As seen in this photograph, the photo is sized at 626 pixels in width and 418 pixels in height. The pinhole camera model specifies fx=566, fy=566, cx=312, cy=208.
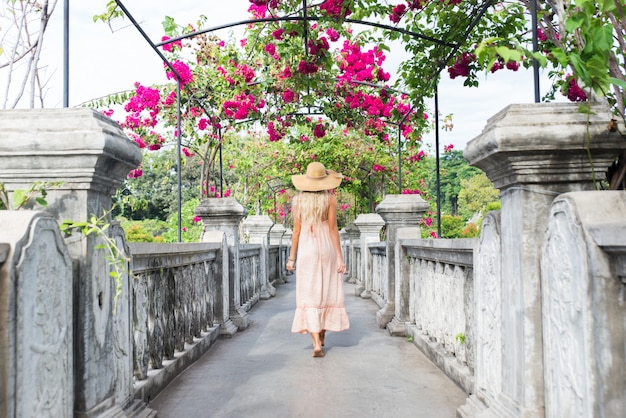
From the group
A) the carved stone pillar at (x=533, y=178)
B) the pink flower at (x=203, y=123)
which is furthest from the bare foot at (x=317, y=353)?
the pink flower at (x=203, y=123)

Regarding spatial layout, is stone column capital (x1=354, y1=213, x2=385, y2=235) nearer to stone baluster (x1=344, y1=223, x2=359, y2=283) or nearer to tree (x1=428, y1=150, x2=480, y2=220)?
stone baluster (x1=344, y1=223, x2=359, y2=283)

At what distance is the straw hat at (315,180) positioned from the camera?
5988 mm

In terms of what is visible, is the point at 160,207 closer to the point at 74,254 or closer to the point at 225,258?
the point at 225,258

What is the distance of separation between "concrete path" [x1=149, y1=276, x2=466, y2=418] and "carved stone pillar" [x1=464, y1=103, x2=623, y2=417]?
1079 mm

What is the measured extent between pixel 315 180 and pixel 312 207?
291 mm

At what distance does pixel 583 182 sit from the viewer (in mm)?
2855

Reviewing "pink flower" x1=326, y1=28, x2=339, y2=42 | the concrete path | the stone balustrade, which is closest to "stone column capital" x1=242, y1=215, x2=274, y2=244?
"pink flower" x1=326, y1=28, x2=339, y2=42

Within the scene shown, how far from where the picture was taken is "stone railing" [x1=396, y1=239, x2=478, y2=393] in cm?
420

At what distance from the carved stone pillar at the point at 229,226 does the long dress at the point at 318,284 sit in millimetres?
1568

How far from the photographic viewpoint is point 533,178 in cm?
286

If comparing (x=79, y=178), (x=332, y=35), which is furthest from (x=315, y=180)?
(x=79, y=178)

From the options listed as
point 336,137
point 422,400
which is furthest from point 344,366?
point 336,137

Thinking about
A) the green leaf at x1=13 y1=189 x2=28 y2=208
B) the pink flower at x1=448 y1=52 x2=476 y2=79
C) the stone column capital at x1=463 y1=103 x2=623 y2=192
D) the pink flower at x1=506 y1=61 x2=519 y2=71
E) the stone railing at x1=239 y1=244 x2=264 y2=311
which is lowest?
the stone railing at x1=239 y1=244 x2=264 y2=311

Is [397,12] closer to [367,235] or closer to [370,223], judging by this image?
[370,223]
